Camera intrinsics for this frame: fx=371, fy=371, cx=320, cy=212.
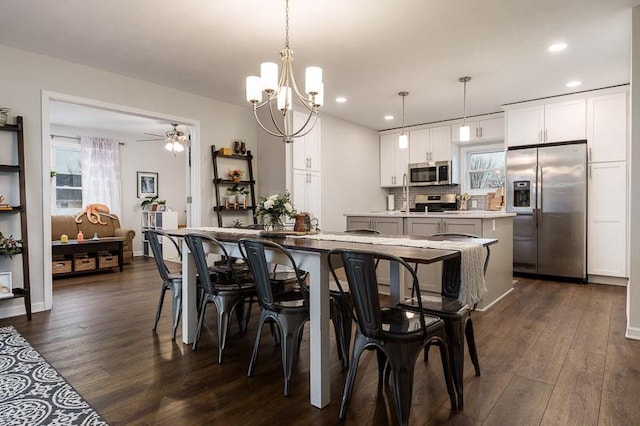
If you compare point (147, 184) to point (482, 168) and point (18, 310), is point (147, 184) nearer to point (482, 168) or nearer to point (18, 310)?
point (18, 310)

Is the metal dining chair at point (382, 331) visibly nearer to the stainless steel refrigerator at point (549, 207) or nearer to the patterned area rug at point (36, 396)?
the patterned area rug at point (36, 396)

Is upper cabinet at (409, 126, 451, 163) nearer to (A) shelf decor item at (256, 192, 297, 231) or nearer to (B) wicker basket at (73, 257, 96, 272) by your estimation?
(A) shelf decor item at (256, 192, 297, 231)

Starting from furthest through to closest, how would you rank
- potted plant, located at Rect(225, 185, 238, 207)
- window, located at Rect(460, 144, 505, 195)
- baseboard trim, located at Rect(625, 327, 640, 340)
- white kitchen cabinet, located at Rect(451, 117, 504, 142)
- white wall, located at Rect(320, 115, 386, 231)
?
window, located at Rect(460, 144, 505, 195)
white wall, located at Rect(320, 115, 386, 231)
white kitchen cabinet, located at Rect(451, 117, 504, 142)
potted plant, located at Rect(225, 185, 238, 207)
baseboard trim, located at Rect(625, 327, 640, 340)

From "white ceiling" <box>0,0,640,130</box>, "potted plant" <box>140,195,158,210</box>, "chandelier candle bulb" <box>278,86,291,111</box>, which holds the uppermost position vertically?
"white ceiling" <box>0,0,640,130</box>

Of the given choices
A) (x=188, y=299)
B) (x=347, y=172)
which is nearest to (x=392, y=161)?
→ (x=347, y=172)

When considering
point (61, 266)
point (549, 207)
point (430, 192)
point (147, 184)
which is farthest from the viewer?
point (147, 184)

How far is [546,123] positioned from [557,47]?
6.41 feet

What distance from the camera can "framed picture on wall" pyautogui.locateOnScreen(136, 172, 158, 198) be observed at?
26.0ft

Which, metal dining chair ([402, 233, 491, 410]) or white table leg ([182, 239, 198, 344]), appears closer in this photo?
metal dining chair ([402, 233, 491, 410])

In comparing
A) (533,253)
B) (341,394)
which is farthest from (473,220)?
(341,394)

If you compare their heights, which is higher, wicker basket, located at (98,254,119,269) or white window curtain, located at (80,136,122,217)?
white window curtain, located at (80,136,122,217)

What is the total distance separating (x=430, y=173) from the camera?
6.44 m

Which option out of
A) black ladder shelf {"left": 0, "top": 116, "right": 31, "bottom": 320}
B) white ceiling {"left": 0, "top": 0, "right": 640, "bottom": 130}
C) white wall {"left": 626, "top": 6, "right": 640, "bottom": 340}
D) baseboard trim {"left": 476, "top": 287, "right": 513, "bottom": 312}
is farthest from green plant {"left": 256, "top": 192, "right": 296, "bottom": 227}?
white wall {"left": 626, "top": 6, "right": 640, "bottom": 340}

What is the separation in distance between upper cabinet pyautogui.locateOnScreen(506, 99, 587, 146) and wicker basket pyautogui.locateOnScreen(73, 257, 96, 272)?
21.5 ft
